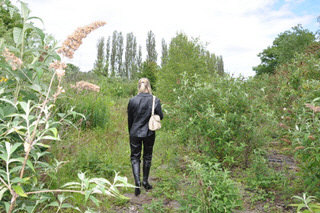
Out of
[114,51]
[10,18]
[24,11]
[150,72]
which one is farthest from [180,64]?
[114,51]

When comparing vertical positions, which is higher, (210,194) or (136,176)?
(210,194)

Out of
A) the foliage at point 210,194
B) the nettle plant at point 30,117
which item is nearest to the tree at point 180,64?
the foliage at point 210,194

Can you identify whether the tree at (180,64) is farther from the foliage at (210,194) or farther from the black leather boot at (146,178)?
the foliage at (210,194)

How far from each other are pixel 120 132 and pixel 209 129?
3401 millimetres

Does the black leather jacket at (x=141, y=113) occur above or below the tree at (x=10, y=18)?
below

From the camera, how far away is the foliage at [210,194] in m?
2.84

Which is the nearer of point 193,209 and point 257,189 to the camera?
point 193,209

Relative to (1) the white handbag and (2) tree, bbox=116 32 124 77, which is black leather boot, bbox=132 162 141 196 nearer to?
(1) the white handbag

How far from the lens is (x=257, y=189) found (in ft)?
13.3

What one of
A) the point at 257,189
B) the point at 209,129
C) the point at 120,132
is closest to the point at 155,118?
the point at 209,129

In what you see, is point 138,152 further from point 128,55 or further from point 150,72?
point 128,55

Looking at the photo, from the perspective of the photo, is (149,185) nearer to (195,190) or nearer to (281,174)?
(195,190)

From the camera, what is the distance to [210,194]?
116 inches

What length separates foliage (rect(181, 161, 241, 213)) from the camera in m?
2.84
